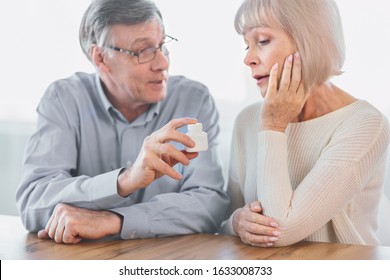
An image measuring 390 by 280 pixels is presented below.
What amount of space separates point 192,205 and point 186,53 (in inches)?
21.7

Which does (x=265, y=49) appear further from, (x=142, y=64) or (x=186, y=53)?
(x=186, y=53)

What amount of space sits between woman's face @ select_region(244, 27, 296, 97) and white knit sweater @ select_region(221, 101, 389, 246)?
0.15m

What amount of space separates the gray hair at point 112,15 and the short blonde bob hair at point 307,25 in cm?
32

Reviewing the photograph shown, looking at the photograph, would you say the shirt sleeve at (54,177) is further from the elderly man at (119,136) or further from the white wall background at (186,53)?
the white wall background at (186,53)

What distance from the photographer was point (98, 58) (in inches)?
61.3

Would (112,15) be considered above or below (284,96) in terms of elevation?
above

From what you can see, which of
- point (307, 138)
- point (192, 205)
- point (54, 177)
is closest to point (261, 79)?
point (307, 138)

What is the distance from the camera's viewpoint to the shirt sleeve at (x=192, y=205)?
127 cm

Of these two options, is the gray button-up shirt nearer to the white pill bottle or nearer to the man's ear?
the man's ear

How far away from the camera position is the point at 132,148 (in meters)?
1.50

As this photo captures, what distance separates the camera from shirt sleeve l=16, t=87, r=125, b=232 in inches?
50.4
